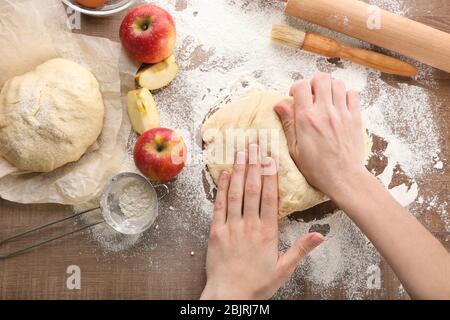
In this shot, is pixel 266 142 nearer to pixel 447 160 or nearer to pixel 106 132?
pixel 106 132

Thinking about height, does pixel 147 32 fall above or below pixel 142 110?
above

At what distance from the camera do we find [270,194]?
4.33 ft

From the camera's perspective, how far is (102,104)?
54.6 inches

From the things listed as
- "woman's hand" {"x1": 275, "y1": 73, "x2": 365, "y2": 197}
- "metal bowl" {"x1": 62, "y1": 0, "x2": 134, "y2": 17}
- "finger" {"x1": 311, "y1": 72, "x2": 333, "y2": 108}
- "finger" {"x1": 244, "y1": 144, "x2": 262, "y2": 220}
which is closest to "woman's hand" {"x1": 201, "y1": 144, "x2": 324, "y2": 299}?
"finger" {"x1": 244, "y1": 144, "x2": 262, "y2": 220}

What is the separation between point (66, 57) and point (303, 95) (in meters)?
0.66

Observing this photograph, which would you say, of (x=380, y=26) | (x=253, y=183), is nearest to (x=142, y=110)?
(x=253, y=183)

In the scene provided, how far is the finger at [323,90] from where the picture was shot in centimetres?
135

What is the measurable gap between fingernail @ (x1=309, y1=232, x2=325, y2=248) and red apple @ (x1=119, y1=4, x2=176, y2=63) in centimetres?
63

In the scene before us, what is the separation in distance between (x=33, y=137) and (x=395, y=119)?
3.27 ft

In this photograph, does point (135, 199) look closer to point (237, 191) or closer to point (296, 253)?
point (237, 191)

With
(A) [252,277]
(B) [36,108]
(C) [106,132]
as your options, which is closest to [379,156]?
(A) [252,277]

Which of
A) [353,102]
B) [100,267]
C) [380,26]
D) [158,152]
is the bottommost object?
[100,267]
